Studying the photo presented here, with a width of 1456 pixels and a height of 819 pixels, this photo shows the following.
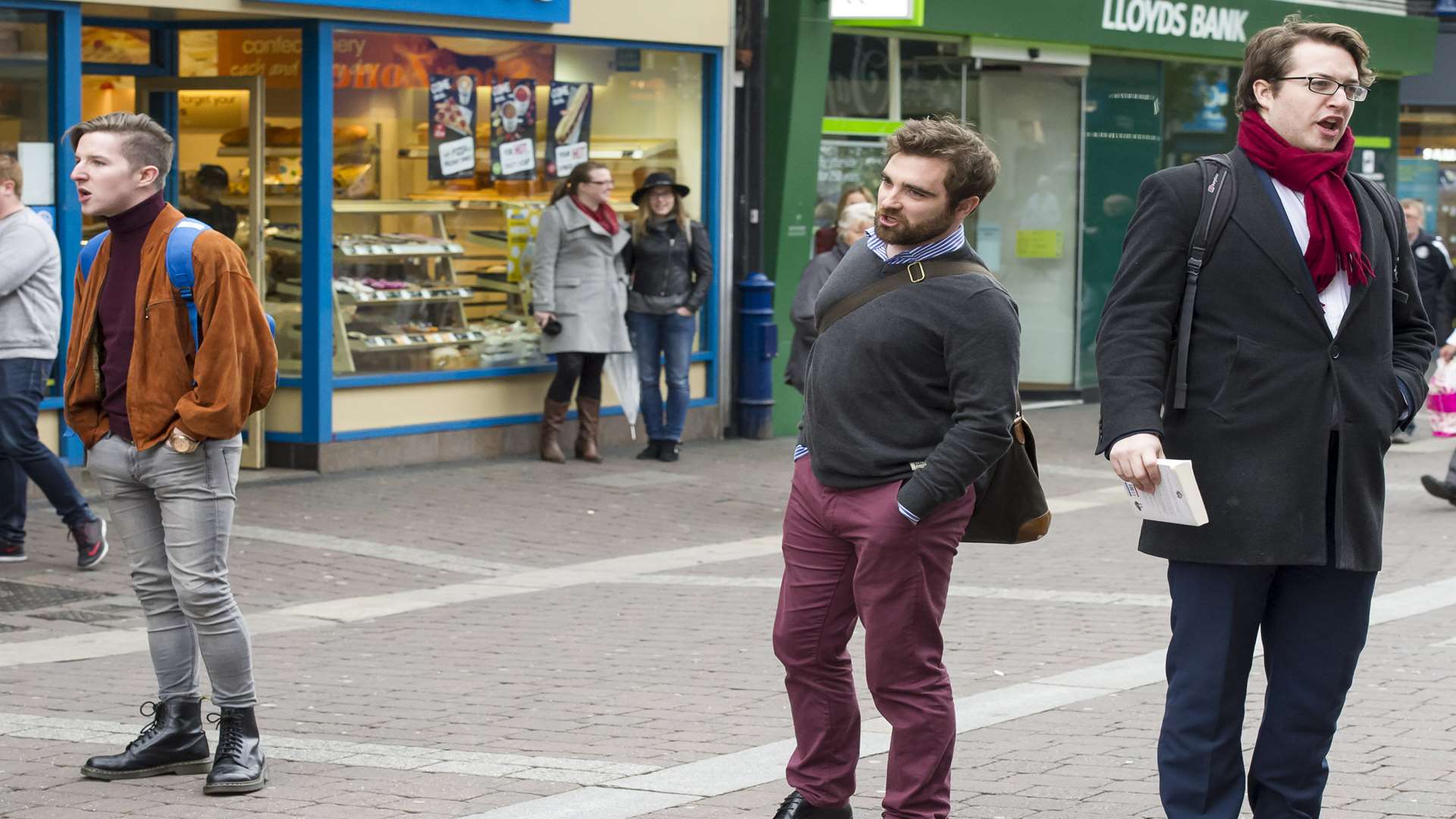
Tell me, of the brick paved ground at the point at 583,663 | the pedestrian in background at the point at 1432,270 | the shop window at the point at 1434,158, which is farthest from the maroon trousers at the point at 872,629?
the shop window at the point at 1434,158

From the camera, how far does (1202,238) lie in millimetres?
4117

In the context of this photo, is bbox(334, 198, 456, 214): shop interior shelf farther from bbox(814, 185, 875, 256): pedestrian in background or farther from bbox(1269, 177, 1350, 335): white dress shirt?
bbox(1269, 177, 1350, 335): white dress shirt

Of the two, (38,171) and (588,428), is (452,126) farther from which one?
(38,171)

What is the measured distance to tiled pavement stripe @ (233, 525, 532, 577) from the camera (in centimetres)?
966

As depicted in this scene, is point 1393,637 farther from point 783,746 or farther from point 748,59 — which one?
point 748,59

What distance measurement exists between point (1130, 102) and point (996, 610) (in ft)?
36.3

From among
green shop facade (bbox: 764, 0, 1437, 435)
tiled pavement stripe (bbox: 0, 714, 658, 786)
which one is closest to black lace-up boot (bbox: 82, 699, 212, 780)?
tiled pavement stripe (bbox: 0, 714, 658, 786)

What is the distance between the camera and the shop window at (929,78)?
1644 centimetres

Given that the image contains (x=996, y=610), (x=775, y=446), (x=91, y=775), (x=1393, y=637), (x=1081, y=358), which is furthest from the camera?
(x=1081, y=358)

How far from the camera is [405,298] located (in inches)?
510

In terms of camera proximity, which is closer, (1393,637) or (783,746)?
(783,746)

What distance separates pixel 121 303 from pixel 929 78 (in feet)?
38.9

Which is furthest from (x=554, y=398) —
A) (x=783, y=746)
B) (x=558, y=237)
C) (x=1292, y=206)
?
(x=1292, y=206)

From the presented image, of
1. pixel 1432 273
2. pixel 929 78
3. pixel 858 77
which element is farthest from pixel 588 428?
pixel 1432 273
